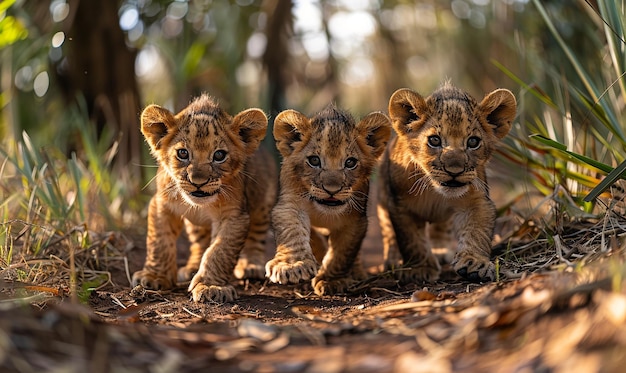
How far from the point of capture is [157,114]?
4996 mm

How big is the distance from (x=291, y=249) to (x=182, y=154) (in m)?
0.97

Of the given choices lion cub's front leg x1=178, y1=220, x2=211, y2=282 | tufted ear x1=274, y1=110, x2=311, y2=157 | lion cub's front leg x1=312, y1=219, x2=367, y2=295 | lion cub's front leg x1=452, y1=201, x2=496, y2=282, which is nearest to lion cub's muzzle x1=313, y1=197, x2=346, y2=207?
lion cub's front leg x1=312, y1=219, x2=367, y2=295

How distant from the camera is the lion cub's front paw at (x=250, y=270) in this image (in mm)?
5742

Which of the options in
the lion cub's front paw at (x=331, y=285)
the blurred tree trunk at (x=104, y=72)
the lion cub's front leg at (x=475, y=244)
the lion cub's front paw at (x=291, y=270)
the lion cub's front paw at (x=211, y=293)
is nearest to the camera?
the lion cub's front paw at (x=291, y=270)

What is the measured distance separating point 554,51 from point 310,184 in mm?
5472

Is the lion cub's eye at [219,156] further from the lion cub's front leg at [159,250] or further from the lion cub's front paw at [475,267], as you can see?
the lion cub's front paw at [475,267]

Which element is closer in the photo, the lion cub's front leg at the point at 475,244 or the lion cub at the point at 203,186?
the lion cub's front leg at the point at 475,244

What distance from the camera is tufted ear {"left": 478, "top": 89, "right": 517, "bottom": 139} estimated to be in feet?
16.5

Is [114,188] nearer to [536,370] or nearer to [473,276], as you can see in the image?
[473,276]

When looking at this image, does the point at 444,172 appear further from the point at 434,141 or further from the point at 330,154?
the point at 330,154

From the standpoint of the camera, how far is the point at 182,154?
486cm

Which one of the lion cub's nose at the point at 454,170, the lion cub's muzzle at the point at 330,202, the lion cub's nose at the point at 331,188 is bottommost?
the lion cub's muzzle at the point at 330,202

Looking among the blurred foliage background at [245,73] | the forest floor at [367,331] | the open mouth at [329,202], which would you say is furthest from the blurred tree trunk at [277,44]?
the forest floor at [367,331]

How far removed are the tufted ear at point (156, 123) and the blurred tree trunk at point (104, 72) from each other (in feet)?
10.0
